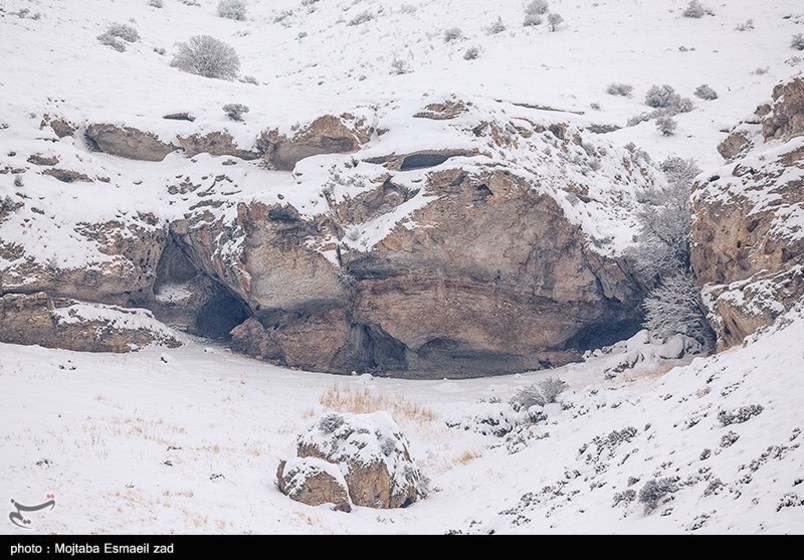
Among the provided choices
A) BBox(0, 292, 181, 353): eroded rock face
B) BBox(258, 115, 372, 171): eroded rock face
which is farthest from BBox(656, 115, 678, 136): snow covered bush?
BBox(0, 292, 181, 353): eroded rock face

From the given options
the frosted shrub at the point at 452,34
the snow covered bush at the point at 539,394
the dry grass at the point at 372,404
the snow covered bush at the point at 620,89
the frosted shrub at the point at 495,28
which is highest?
the frosted shrub at the point at 495,28

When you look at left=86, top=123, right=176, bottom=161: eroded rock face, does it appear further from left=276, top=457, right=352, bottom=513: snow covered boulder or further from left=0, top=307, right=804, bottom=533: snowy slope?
left=276, top=457, right=352, bottom=513: snow covered boulder

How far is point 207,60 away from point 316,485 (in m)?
31.0

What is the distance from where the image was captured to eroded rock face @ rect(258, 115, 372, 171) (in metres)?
25.0

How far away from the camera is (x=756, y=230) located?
18188mm

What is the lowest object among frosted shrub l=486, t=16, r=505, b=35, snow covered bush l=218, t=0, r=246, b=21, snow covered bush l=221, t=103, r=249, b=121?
snow covered bush l=218, t=0, r=246, b=21

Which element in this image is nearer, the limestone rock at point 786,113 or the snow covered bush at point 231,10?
the limestone rock at point 786,113

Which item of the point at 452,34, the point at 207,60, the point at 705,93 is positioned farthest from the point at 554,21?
the point at 207,60

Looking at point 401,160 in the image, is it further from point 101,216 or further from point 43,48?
point 43,48

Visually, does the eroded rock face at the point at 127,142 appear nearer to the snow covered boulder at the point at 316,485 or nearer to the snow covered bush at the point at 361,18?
the snow covered boulder at the point at 316,485

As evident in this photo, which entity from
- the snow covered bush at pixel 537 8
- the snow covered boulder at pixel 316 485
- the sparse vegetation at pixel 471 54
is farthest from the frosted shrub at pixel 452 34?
the snow covered boulder at pixel 316 485

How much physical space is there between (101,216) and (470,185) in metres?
12.4

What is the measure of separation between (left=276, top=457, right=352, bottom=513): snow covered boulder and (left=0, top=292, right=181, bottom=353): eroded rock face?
11.3 m

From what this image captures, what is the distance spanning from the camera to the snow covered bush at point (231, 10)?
64250 mm
